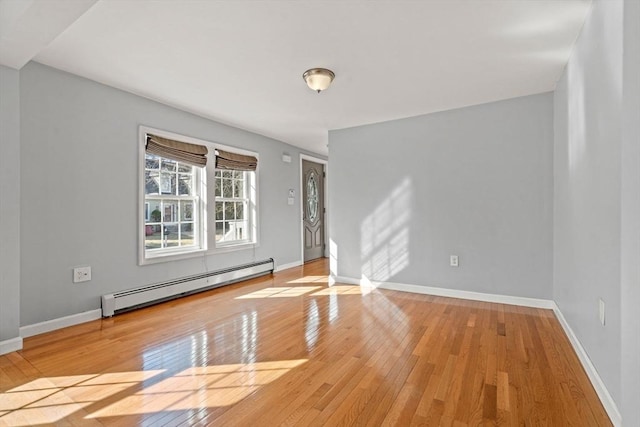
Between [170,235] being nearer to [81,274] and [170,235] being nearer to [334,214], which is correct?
[81,274]

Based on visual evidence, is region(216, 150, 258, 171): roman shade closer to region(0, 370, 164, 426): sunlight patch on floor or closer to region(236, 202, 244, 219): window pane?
region(236, 202, 244, 219): window pane

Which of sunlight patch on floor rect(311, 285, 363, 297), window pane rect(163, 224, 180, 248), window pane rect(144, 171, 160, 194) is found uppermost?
window pane rect(144, 171, 160, 194)

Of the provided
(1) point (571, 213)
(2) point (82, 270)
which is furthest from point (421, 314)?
(2) point (82, 270)

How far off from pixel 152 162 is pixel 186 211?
770 millimetres

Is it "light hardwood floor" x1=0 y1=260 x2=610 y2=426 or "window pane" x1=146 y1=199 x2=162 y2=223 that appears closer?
"light hardwood floor" x1=0 y1=260 x2=610 y2=426

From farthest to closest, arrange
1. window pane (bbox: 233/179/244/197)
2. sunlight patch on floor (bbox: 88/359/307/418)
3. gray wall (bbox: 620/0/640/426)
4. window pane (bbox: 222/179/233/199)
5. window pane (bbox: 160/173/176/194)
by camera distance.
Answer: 1. window pane (bbox: 233/179/244/197)
2. window pane (bbox: 222/179/233/199)
3. window pane (bbox: 160/173/176/194)
4. sunlight patch on floor (bbox: 88/359/307/418)
5. gray wall (bbox: 620/0/640/426)

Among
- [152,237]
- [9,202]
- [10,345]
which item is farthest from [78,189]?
[10,345]

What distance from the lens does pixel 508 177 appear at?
361cm

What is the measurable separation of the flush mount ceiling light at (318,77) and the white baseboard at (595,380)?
115 inches

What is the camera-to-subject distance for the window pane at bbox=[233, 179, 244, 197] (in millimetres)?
5047

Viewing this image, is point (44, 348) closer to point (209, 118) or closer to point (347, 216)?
point (209, 118)

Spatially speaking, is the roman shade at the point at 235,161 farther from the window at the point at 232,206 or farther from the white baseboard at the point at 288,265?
the white baseboard at the point at 288,265

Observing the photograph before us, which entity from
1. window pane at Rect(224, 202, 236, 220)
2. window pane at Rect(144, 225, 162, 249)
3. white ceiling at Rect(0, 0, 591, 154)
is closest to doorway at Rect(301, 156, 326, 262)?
window pane at Rect(224, 202, 236, 220)

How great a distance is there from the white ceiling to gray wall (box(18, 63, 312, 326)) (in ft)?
0.75
